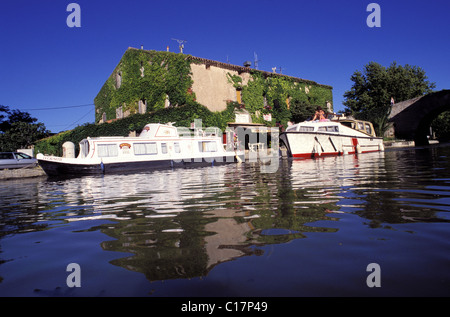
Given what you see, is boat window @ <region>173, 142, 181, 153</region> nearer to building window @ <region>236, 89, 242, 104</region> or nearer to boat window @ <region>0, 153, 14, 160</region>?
boat window @ <region>0, 153, 14, 160</region>

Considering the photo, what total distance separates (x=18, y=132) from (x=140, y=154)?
20478 millimetres

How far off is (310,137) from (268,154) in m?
7.42

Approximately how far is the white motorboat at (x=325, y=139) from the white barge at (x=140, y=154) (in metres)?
4.07

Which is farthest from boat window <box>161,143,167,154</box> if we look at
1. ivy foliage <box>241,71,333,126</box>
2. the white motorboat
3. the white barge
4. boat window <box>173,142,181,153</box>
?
ivy foliage <box>241,71,333,126</box>

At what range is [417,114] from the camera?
27234 millimetres

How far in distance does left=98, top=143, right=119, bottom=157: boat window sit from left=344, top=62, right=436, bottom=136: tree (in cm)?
3019

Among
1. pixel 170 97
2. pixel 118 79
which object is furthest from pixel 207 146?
pixel 118 79

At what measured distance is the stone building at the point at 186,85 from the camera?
76.0ft

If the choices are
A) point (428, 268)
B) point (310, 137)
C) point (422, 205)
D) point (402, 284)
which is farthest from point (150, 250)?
point (310, 137)

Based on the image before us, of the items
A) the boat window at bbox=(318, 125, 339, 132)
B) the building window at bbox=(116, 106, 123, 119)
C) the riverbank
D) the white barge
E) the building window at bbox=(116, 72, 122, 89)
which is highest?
the building window at bbox=(116, 72, 122, 89)

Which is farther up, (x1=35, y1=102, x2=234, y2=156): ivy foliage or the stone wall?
the stone wall

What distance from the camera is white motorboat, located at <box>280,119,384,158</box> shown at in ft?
54.2

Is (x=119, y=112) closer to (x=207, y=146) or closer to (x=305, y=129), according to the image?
(x=207, y=146)
